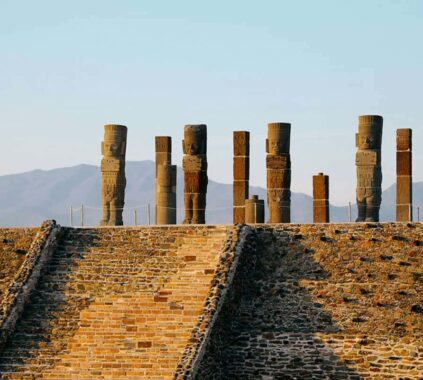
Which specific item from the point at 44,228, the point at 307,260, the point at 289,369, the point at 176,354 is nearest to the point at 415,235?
the point at 307,260

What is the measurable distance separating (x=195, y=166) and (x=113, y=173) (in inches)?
128

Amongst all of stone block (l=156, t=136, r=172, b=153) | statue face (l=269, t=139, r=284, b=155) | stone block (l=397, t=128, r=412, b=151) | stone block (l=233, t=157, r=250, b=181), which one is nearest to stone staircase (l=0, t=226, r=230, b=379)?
statue face (l=269, t=139, r=284, b=155)

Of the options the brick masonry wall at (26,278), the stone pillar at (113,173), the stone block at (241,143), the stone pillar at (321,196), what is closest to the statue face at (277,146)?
the stone block at (241,143)

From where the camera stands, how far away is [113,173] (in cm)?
4269

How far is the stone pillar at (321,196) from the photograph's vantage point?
1592 inches

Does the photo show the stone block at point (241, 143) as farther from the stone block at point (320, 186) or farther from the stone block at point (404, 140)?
the stone block at point (404, 140)

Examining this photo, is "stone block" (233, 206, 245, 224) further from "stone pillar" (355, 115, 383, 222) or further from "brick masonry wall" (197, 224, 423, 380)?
"brick masonry wall" (197, 224, 423, 380)

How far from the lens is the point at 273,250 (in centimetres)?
3447

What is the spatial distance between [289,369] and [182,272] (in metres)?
3.83

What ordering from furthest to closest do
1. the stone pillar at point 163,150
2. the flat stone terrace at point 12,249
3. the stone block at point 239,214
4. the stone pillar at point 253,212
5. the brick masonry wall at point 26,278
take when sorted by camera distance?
1. the stone pillar at point 163,150
2. the stone pillar at point 253,212
3. the stone block at point 239,214
4. the flat stone terrace at point 12,249
5. the brick masonry wall at point 26,278

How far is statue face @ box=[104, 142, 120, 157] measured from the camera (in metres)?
42.8

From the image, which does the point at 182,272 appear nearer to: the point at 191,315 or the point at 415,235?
the point at 191,315

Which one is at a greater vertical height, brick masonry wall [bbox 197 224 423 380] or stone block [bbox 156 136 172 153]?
stone block [bbox 156 136 172 153]

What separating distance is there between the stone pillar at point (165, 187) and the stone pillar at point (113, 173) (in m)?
1.47
